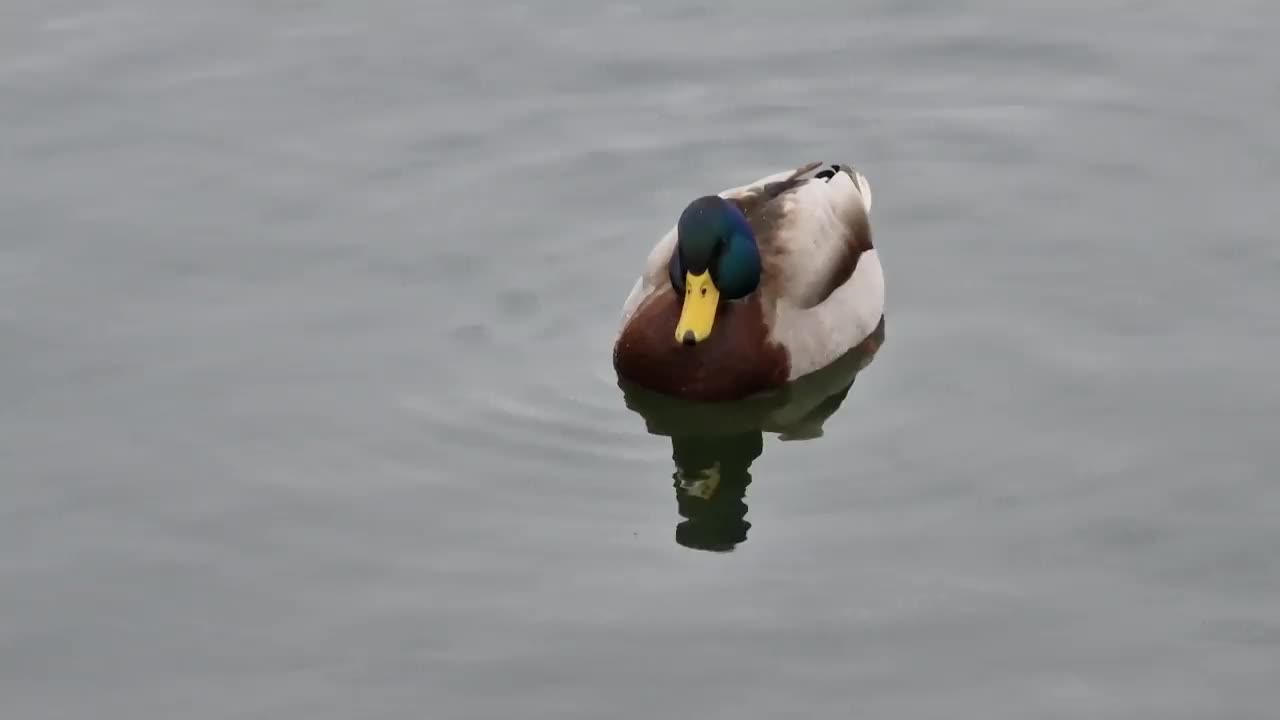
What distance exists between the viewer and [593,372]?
9805 mm

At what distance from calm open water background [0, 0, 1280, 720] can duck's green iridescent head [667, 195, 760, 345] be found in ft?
1.66

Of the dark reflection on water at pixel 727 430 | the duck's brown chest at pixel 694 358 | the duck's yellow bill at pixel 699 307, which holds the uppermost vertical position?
the duck's yellow bill at pixel 699 307

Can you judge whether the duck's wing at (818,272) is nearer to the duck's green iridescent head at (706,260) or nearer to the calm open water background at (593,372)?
the calm open water background at (593,372)

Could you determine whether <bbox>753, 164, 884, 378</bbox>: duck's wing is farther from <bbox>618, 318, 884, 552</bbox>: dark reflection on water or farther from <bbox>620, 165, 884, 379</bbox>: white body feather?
<bbox>618, 318, 884, 552</bbox>: dark reflection on water

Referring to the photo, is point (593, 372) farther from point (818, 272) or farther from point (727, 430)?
point (818, 272)

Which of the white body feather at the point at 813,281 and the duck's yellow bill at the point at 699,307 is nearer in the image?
the duck's yellow bill at the point at 699,307

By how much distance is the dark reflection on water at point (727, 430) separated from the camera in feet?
28.1

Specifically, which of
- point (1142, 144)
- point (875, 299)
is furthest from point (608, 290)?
point (1142, 144)

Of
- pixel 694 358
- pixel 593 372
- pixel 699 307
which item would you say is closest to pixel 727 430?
pixel 694 358

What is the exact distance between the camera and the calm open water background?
750 centimetres

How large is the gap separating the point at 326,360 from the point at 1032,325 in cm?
313

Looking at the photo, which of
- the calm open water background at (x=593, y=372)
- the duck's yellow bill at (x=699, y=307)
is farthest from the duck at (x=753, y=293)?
the calm open water background at (x=593, y=372)

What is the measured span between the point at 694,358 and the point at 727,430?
391 mm

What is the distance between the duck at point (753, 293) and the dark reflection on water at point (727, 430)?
58 mm
